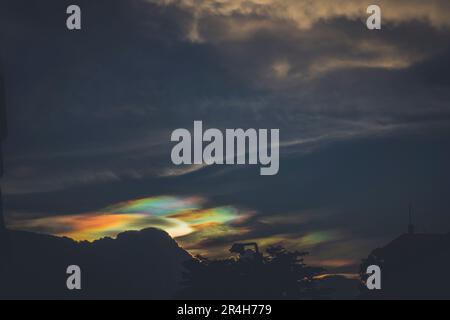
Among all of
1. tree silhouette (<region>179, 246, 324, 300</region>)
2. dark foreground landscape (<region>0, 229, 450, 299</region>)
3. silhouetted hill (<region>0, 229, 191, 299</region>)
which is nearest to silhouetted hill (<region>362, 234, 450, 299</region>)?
dark foreground landscape (<region>0, 229, 450, 299</region>)

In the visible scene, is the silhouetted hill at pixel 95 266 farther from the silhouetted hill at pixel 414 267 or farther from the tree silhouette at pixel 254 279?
the silhouetted hill at pixel 414 267

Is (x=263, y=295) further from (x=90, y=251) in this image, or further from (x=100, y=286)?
(x=90, y=251)

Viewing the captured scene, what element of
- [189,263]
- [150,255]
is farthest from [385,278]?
[150,255]

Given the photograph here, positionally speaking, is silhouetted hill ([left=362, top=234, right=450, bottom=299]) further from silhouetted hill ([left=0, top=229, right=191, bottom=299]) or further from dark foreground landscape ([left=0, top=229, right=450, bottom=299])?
silhouetted hill ([left=0, top=229, right=191, bottom=299])

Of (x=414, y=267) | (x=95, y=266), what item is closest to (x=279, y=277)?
(x=414, y=267)

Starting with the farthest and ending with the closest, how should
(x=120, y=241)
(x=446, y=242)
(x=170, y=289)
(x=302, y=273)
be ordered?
1. (x=120, y=241)
2. (x=170, y=289)
3. (x=446, y=242)
4. (x=302, y=273)
